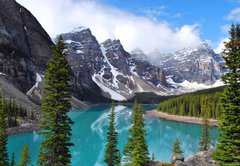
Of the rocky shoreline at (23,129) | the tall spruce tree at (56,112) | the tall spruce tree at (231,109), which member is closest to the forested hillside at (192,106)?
the rocky shoreline at (23,129)

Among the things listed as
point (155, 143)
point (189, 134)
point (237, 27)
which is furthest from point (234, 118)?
point (189, 134)

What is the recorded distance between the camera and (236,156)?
22.8 m

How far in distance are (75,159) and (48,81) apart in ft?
162

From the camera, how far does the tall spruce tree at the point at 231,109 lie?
23172 millimetres

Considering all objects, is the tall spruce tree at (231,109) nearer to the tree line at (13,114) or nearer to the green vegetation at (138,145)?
the green vegetation at (138,145)

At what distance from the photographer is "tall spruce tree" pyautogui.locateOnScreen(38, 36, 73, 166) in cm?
2314

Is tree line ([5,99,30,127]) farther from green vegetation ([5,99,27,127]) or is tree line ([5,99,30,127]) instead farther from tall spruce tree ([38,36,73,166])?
tall spruce tree ([38,36,73,166])

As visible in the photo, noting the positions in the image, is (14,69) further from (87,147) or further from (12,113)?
(87,147)

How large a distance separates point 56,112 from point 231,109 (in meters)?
15.1

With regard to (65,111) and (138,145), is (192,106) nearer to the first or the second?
(138,145)

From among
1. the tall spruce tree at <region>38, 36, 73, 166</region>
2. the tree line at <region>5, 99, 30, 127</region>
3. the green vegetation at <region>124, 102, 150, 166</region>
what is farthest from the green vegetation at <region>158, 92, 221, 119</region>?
the tall spruce tree at <region>38, 36, 73, 166</region>

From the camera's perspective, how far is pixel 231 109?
23.8 metres

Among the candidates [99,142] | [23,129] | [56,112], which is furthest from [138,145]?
[23,129]

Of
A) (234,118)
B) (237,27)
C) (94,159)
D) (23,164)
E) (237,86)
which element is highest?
(237,27)
